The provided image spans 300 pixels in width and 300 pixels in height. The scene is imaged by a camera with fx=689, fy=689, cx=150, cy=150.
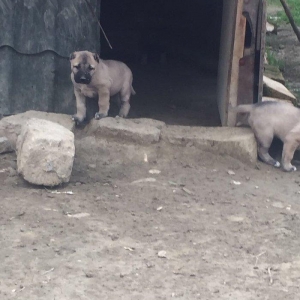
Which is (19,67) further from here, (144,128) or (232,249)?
(232,249)

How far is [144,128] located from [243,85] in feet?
4.36

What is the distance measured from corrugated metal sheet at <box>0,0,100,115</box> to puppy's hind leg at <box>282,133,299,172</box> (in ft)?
8.04

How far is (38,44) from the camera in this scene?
25.1 ft

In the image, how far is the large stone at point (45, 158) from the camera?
5941 mm

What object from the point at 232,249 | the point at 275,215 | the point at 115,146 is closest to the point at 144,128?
the point at 115,146

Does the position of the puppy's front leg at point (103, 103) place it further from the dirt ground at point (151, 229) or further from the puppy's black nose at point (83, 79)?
the dirt ground at point (151, 229)

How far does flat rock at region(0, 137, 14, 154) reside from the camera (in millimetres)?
6859

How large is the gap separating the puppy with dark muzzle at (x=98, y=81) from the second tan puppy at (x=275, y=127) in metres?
1.55

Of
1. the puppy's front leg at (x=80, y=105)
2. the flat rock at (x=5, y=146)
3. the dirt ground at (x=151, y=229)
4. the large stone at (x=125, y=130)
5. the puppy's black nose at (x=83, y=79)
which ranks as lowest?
the dirt ground at (x=151, y=229)

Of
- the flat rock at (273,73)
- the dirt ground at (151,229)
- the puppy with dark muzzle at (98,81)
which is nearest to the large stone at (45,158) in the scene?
the dirt ground at (151,229)

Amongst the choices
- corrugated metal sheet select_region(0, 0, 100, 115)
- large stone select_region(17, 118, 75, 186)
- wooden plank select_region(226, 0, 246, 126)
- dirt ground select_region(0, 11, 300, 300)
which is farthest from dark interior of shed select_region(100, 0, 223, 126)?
→ large stone select_region(17, 118, 75, 186)

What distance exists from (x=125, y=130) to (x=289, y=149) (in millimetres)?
1757

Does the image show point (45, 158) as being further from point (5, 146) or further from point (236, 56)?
point (236, 56)

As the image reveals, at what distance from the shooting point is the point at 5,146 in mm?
6883
